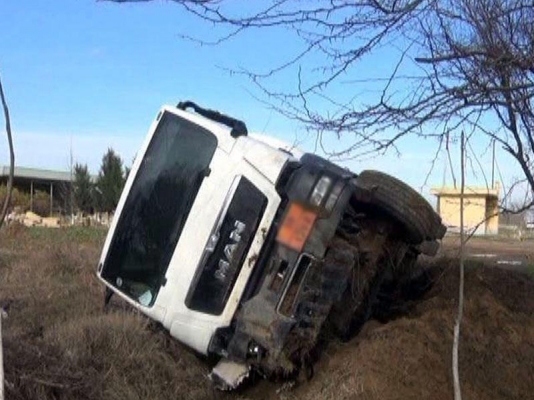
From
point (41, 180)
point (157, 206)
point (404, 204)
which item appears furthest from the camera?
point (41, 180)

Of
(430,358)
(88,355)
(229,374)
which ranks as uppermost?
(430,358)

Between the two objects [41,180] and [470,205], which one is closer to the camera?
[470,205]

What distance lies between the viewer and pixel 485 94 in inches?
214

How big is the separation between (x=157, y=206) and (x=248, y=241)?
96cm

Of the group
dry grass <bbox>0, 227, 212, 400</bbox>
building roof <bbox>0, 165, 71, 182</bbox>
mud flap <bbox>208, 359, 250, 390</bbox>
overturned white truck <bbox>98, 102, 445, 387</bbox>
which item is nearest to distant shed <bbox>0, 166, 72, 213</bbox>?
building roof <bbox>0, 165, 71, 182</bbox>

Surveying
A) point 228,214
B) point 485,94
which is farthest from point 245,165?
point 485,94

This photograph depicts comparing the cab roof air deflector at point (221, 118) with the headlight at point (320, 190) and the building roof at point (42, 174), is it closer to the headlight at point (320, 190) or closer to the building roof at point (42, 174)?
the headlight at point (320, 190)

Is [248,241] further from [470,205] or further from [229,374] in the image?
[470,205]

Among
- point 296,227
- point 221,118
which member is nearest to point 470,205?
point 296,227

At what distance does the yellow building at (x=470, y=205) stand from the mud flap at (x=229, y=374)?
201cm

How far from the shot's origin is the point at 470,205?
6.59m

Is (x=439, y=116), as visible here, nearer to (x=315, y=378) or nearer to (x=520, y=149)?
(x=520, y=149)

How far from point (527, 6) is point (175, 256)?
320 cm

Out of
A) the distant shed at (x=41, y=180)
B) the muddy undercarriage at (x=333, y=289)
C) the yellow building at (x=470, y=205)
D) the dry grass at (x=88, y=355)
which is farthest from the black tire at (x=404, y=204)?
the distant shed at (x=41, y=180)
